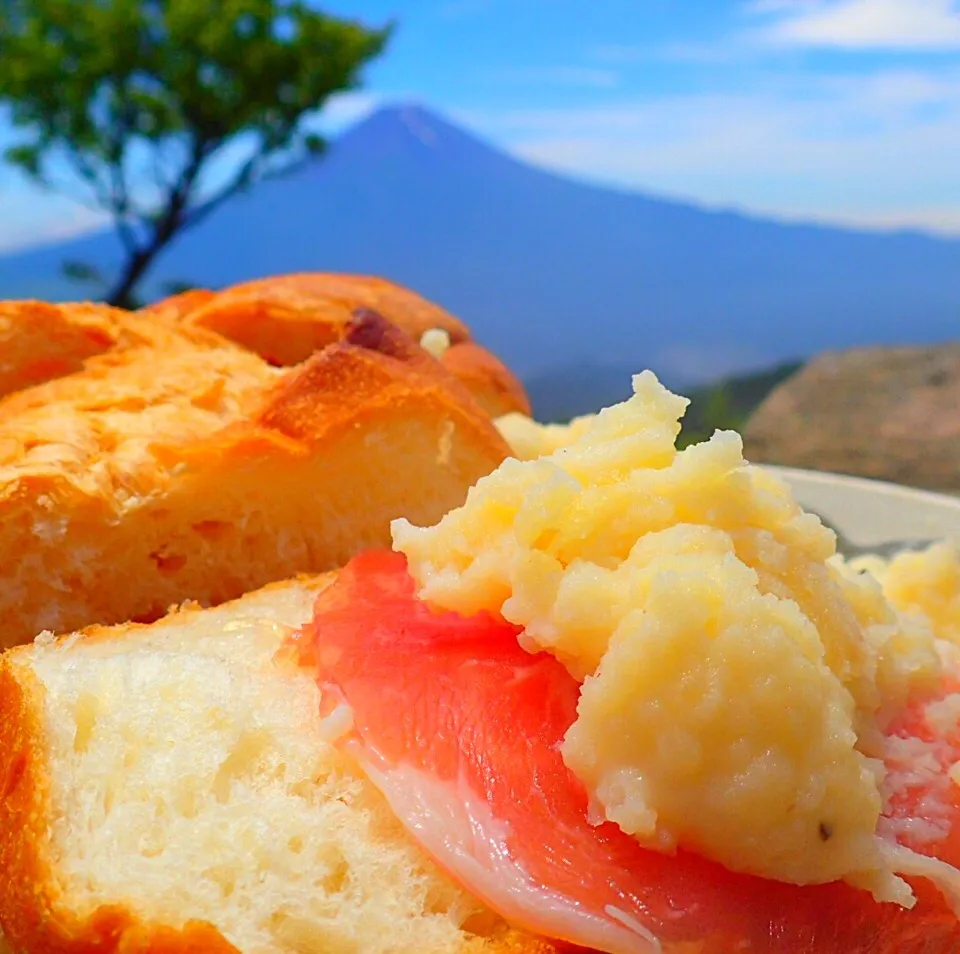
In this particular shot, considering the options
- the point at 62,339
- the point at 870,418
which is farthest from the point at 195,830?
the point at 870,418

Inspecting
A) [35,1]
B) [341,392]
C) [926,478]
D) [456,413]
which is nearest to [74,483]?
[341,392]

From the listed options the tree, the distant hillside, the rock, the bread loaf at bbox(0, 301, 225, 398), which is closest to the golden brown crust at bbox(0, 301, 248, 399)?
the bread loaf at bbox(0, 301, 225, 398)

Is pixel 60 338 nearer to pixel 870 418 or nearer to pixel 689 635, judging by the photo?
pixel 689 635

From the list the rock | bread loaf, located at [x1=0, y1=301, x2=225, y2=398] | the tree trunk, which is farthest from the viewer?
the tree trunk

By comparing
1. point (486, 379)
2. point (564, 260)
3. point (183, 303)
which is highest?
point (183, 303)

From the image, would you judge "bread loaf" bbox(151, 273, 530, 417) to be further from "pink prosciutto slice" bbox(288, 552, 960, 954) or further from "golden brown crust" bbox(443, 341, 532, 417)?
"pink prosciutto slice" bbox(288, 552, 960, 954)

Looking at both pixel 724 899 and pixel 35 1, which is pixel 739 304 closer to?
pixel 35 1

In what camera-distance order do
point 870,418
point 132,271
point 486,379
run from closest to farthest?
A: point 486,379 < point 870,418 < point 132,271
